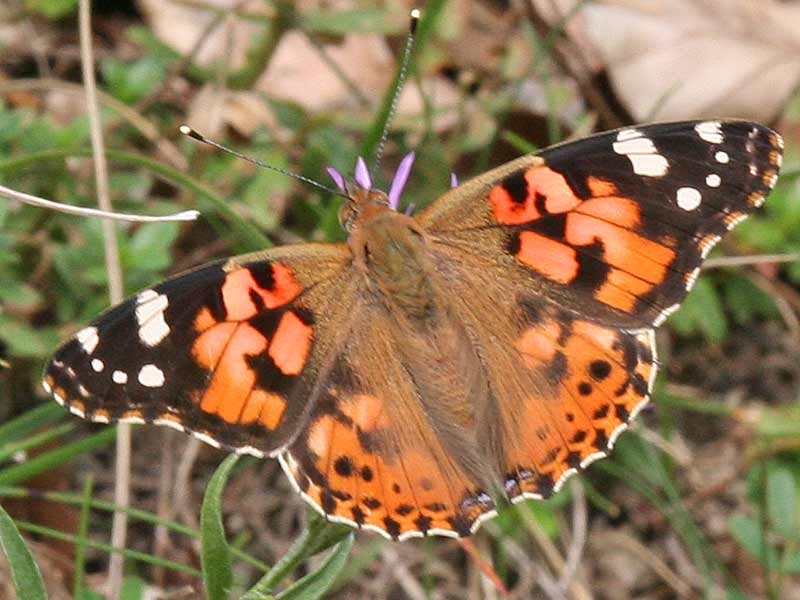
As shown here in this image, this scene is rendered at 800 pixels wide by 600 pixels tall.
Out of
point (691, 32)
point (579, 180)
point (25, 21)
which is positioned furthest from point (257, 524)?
point (691, 32)

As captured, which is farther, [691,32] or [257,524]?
[691,32]

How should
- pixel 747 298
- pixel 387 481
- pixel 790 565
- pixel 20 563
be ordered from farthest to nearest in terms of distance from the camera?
pixel 747 298 < pixel 790 565 < pixel 387 481 < pixel 20 563

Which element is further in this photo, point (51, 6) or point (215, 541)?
point (51, 6)

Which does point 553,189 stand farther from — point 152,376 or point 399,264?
point 152,376

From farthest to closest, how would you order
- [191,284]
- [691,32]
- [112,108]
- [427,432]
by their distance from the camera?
[691,32]
[112,108]
[427,432]
[191,284]

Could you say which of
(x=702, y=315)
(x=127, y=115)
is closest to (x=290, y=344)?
(x=127, y=115)

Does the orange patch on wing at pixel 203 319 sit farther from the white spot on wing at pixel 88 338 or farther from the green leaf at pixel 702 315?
the green leaf at pixel 702 315

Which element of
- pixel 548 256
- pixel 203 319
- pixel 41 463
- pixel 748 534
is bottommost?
pixel 41 463

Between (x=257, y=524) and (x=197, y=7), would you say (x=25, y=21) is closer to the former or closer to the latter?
(x=197, y=7)
